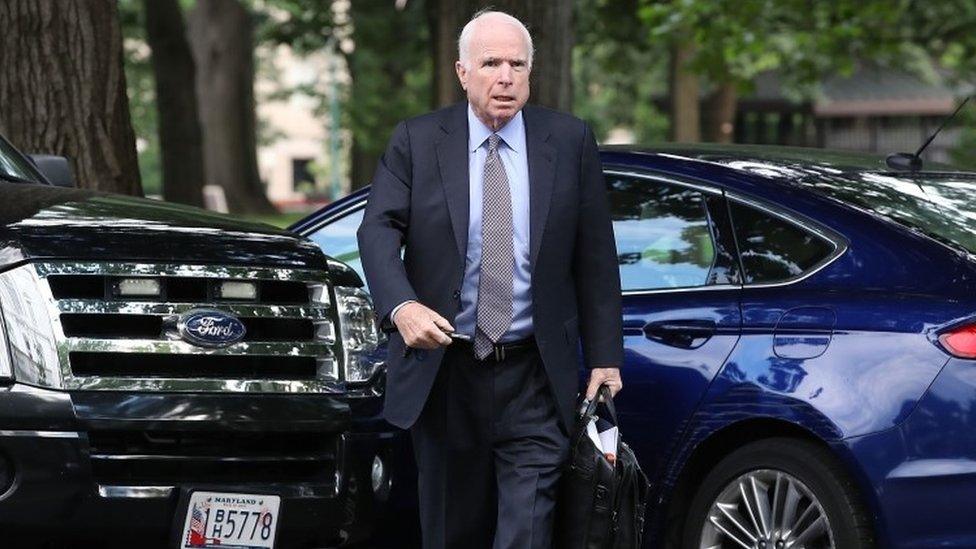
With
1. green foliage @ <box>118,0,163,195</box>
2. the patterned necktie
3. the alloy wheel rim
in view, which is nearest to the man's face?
the patterned necktie

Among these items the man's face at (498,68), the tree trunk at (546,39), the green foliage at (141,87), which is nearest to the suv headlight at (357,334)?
the man's face at (498,68)

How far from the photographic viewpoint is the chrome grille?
18.1 ft

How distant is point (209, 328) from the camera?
5703 mm

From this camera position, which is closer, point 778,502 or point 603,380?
point 603,380

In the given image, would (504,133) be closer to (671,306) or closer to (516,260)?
(516,260)

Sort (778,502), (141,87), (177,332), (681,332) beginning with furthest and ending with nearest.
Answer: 1. (141,87)
2. (681,332)
3. (778,502)
4. (177,332)

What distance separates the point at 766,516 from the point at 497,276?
1303mm

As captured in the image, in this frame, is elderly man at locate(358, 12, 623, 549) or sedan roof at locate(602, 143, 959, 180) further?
sedan roof at locate(602, 143, 959, 180)

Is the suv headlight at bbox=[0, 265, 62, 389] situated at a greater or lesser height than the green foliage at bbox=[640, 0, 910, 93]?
lesser

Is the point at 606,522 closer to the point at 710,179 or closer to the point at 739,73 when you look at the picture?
the point at 710,179

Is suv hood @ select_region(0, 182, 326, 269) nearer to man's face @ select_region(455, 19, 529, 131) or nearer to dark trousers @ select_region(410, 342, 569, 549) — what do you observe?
dark trousers @ select_region(410, 342, 569, 549)

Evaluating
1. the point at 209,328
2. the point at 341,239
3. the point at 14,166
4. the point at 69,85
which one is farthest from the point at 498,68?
the point at 69,85

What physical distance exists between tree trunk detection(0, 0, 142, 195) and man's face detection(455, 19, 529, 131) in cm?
494

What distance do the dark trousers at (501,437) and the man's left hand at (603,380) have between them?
4.6 inches
